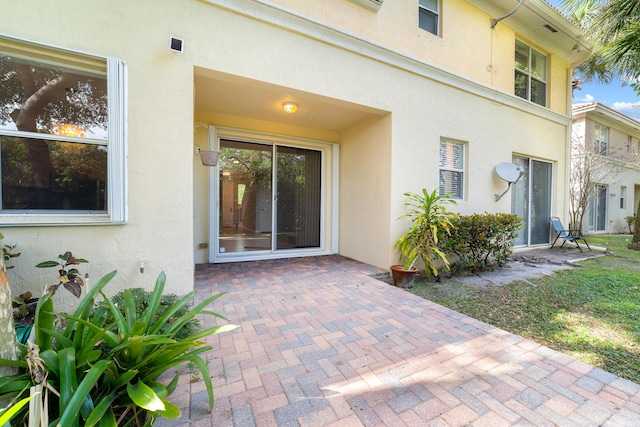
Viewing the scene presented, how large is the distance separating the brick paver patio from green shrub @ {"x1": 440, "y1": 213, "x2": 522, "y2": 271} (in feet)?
5.43

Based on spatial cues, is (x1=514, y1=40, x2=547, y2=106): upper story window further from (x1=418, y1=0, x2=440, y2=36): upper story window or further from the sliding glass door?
the sliding glass door

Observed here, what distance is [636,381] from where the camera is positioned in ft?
5.85

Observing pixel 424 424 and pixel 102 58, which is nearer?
pixel 424 424

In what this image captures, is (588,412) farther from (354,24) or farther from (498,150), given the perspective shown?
(498,150)

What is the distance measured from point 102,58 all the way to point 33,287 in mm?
2330

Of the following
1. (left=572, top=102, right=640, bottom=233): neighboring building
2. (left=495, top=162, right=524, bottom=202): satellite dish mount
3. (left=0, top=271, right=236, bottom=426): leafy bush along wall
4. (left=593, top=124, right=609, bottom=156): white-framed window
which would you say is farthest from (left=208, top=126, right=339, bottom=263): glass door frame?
(left=593, top=124, right=609, bottom=156): white-framed window

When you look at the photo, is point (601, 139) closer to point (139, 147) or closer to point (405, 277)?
point (405, 277)

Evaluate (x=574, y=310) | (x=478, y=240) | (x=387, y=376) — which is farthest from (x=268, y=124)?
(x=574, y=310)

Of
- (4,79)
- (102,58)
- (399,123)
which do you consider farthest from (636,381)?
(4,79)

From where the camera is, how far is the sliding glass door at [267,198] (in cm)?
511

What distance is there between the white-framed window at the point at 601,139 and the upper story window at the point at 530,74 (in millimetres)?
6013

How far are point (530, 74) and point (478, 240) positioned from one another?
523 centimetres

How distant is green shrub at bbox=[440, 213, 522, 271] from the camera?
421 centimetres

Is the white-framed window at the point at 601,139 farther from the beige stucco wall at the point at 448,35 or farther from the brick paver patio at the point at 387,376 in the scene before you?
the brick paver patio at the point at 387,376
